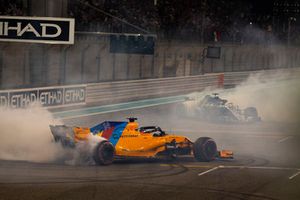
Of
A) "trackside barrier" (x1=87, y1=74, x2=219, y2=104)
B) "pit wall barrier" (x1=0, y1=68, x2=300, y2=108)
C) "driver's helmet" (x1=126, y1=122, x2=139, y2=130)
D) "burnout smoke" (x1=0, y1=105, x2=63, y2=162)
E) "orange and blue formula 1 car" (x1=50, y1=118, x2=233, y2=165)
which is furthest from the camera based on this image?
"trackside barrier" (x1=87, y1=74, x2=219, y2=104)

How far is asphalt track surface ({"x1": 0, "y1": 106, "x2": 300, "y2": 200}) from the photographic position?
14.3 meters

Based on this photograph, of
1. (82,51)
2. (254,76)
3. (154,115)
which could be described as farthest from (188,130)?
(254,76)

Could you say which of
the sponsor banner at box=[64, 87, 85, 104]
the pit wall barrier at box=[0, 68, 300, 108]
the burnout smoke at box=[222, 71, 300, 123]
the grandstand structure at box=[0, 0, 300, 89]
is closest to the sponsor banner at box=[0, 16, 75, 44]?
the grandstand structure at box=[0, 0, 300, 89]

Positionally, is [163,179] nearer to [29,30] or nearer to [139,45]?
[29,30]

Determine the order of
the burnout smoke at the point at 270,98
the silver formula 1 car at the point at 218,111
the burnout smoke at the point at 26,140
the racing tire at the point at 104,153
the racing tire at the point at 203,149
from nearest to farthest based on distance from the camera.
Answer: the racing tire at the point at 104,153 < the burnout smoke at the point at 26,140 < the racing tire at the point at 203,149 < the silver formula 1 car at the point at 218,111 < the burnout smoke at the point at 270,98

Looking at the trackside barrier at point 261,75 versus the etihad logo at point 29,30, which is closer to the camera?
the etihad logo at point 29,30

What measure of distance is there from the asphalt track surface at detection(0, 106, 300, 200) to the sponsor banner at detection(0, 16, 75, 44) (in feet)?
30.9

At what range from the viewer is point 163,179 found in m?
16.3

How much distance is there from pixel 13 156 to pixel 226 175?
5.57 m

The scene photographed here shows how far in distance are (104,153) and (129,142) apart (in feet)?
3.45

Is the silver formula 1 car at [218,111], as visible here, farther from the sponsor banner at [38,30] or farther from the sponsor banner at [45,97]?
the sponsor banner at [38,30]

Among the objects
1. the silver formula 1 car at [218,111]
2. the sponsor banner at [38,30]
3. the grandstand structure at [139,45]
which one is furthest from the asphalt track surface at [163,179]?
the grandstand structure at [139,45]

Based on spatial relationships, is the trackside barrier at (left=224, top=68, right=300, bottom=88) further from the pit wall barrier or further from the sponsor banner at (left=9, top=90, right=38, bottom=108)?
the sponsor banner at (left=9, top=90, right=38, bottom=108)

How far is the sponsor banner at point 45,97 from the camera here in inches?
1037
